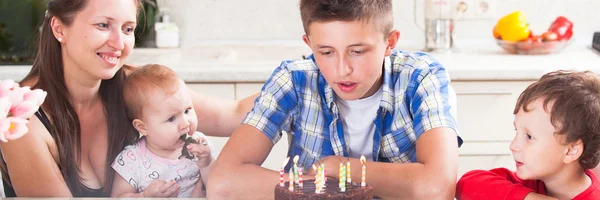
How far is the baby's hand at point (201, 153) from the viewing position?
2014 mm

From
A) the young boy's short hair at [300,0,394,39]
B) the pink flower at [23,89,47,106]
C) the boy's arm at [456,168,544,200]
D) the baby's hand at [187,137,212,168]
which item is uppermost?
the young boy's short hair at [300,0,394,39]

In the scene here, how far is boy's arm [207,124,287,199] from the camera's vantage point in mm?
1686

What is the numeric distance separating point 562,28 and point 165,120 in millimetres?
1793

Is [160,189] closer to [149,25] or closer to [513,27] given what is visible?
[149,25]

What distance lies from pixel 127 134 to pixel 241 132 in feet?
1.17

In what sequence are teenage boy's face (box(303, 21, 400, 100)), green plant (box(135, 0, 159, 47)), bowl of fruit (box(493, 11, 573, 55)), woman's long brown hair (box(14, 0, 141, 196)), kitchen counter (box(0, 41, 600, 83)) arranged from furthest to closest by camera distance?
green plant (box(135, 0, 159, 47)) < bowl of fruit (box(493, 11, 573, 55)) < kitchen counter (box(0, 41, 600, 83)) < woman's long brown hair (box(14, 0, 141, 196)) < teenage boy's face (box(303, 21, 400, 100))

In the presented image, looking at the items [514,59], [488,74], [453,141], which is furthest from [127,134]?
[514,59]

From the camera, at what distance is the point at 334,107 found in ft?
6.13

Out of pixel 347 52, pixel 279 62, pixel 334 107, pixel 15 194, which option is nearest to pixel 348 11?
pixel 347 52

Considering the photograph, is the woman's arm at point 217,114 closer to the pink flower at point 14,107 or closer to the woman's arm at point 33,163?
the woman's arm at point 33,163

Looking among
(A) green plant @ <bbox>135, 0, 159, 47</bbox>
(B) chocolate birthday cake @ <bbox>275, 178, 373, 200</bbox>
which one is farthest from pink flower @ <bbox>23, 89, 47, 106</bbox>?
(A) green plant @ <bbox>135, 0, 159, 47</bbox>

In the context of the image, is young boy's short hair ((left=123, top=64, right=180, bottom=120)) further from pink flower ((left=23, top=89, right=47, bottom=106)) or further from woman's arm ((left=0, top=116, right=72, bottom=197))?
pink flower ((left=23, top=89, right=47, bottom=106))

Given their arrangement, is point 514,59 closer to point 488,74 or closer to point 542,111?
point 488,74

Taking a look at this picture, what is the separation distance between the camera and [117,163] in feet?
6.50
